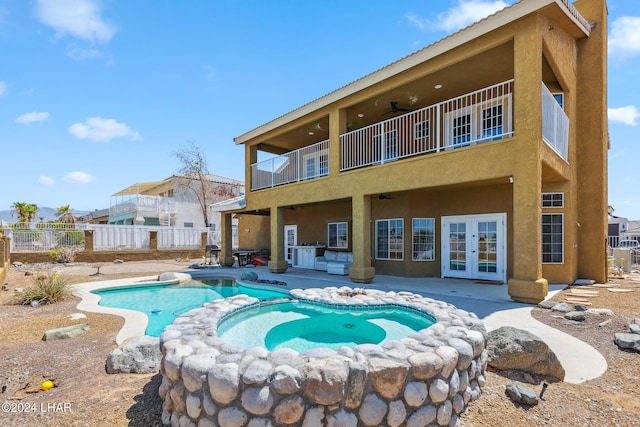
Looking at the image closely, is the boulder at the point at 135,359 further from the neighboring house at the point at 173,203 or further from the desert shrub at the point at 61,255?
the neighboring house at the point at 173,203

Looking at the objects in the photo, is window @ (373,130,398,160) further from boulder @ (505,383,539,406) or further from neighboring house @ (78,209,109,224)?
neighboring house @ (78,209,109,224)

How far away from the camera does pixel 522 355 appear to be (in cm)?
394

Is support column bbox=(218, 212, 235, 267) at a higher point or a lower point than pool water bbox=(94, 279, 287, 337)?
higher

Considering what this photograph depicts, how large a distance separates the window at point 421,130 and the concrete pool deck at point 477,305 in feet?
17.3

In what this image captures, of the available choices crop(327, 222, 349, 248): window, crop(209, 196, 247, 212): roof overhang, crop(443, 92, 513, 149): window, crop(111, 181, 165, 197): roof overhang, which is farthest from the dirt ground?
crop(111, 181, 165, 197): roof overhang

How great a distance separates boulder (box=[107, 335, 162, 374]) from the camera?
13.6 ft

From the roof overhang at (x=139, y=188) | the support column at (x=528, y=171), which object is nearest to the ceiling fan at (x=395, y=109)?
the support column at (x=528, y=171)

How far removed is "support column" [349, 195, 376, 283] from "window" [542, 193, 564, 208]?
5649 mm

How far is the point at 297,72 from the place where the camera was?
12.8 metres

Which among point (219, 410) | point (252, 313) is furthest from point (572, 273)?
point (219, 410)

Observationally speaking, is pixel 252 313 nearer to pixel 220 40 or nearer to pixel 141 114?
pixel 220 40

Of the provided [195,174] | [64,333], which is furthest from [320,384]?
[195,174]

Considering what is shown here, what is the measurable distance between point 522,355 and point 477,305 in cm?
342

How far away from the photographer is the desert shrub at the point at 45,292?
7961 millimetres
